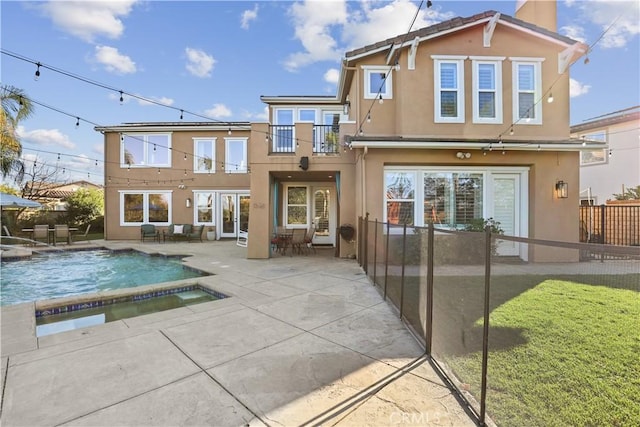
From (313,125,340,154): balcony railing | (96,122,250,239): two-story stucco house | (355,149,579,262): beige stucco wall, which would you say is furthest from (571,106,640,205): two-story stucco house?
(96,122,250,239): two-story stucco house

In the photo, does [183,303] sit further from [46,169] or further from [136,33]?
[46,169]

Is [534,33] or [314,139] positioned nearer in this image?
[534,33]

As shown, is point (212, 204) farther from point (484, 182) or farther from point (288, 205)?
point (484, 182)

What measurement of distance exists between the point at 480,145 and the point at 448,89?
2131 mm

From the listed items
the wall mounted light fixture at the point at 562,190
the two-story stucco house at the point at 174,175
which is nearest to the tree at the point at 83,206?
the two-story stucco house at the point at 174,175

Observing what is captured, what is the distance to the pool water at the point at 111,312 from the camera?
4.77 m

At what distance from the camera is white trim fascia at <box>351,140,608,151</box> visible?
28.2 feet

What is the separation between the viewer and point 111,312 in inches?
212

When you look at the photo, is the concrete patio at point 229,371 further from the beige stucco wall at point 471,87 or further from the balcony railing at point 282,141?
the balcony railing at point 282,141

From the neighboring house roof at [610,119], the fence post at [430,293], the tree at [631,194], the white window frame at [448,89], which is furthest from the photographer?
the neighboring house roof at [610,119]

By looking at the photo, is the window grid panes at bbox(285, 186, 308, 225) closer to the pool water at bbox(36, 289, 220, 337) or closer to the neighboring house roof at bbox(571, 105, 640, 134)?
the pool water at bbox(36, 289, 220, 337)

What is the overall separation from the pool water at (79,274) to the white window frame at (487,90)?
9419mm

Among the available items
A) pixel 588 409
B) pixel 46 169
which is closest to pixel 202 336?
pixel 588 409

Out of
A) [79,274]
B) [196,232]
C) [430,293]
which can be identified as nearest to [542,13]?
[430,293]
